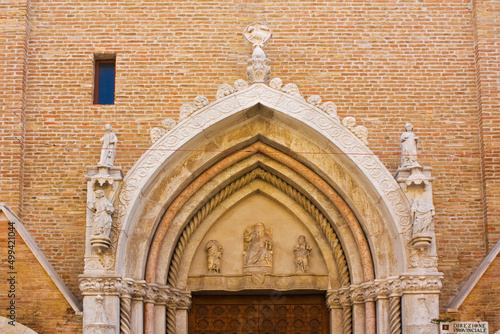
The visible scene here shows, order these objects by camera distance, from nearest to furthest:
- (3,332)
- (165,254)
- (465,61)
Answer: (3,332)
(165,254)
(465,61)

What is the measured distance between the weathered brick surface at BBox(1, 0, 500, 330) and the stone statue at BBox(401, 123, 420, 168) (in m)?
0.88

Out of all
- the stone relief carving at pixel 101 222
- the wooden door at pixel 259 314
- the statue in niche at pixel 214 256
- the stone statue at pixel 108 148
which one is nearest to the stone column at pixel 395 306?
the wooden door at pixel 259 314

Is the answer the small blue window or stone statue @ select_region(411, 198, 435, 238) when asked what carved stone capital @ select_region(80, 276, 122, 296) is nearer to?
the small blue window

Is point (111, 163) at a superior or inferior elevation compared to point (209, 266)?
superior

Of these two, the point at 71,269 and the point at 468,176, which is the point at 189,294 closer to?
the point at 71,269

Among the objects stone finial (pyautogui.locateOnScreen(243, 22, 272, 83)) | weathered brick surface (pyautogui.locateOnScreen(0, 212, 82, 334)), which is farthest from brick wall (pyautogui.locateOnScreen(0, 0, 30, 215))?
Answer: stone finial (pyautogui.locateOnScreen(243, 22, 272, 83))

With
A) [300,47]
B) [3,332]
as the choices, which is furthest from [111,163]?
[300,47]

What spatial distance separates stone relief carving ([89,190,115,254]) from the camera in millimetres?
13516

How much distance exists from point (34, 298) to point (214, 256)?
2.94 m

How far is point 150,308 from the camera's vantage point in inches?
562

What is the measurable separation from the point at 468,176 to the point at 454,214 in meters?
0.66

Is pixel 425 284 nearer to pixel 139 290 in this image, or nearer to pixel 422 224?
pixel 422 224

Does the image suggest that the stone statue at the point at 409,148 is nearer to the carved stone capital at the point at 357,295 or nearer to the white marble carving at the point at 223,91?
the carved stone capital at the point at 357,295

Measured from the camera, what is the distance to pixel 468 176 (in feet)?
50.0
